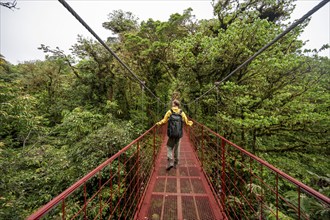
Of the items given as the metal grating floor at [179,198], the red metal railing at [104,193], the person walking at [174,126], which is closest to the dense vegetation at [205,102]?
the red metal railing at [104,193]

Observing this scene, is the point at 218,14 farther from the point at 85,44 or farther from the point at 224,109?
the point at 85,44

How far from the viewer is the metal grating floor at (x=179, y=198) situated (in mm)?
1909

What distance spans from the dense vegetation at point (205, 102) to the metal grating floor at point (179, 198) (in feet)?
3.83

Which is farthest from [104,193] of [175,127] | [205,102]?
[205,102]

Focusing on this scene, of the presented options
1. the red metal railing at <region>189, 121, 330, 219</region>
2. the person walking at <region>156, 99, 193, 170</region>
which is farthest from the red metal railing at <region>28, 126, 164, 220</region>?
the red metal railing at <region>189, 121, 330, 219</region>

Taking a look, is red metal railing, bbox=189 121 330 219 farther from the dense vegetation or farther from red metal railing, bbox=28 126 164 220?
red metal railing, bbox=28 126 164 220

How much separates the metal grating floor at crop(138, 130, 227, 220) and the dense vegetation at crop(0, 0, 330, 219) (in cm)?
117

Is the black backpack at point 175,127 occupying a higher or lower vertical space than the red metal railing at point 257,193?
higher

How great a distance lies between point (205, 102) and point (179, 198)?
4310mm

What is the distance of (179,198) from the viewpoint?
2.22m

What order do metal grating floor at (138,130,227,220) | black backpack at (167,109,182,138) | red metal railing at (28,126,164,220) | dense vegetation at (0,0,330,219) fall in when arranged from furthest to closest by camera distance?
dense vegetation at (0,0,330,219), black backpack at (167,109,182,138), metal grating floor at (138,130,227,220), red metal railing at (28,126,164,220)

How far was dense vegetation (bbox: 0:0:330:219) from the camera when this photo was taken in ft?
13.0

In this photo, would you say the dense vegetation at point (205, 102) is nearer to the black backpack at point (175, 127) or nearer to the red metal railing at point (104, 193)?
the red metal railing at point (104, 193)

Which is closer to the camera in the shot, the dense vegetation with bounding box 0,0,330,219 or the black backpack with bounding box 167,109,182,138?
the black backpack with bounding box 167,109,182,138
